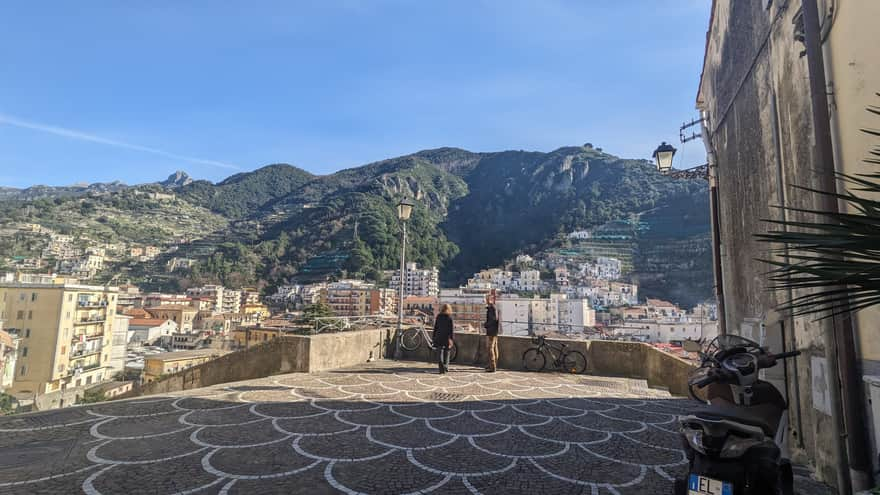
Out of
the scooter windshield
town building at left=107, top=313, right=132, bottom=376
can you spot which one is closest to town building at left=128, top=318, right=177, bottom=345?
town building at left=107, top=313, right=132, bottom=376

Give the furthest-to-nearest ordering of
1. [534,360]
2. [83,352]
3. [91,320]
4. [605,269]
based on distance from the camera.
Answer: [605,269] < [91,320] < [83,352] < [534,360]

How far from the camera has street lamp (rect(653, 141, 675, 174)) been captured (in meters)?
8.72

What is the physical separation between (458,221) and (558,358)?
404ft

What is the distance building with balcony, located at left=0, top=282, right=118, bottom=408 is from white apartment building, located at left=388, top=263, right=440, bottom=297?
54.1 metres

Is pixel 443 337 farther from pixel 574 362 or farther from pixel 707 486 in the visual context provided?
pixel 707 486

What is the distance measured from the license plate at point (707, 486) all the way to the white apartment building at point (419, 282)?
90970 mm

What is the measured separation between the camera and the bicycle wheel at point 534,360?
29.9ft

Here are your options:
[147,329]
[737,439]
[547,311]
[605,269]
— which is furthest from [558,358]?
[147,329]

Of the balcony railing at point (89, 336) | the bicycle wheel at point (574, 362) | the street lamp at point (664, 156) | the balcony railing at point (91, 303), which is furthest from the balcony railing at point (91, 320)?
the street lamp at point (664, 156)

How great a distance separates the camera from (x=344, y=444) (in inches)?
152

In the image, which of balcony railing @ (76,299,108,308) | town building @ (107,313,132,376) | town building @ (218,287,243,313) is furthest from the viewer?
town building @ (218,287,243,313)

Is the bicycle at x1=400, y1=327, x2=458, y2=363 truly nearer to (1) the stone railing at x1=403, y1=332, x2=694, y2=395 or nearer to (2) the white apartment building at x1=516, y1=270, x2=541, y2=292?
(1) the stone railing at x1=403, y1=332, x2=694, y2=395

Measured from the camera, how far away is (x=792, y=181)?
370cm

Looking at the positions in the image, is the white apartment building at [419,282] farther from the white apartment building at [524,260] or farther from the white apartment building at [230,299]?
the white apartment building at [230,299]
